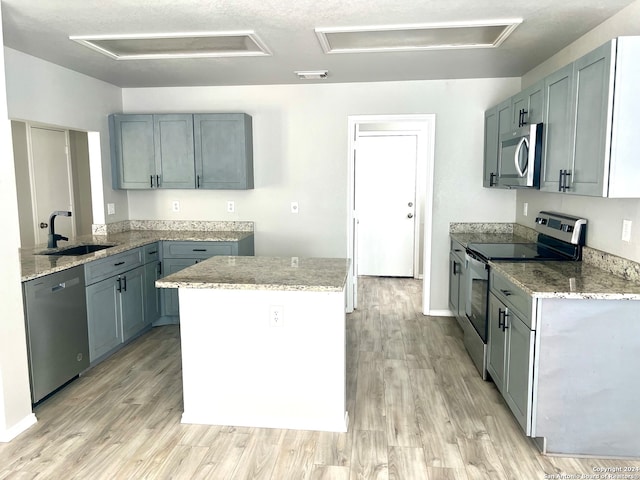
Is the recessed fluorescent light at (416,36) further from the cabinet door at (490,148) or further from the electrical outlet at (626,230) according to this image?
the electrical outlet at (626,230)

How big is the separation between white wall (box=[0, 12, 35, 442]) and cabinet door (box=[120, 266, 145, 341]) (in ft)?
3.91

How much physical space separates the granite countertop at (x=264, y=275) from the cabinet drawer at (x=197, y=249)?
1203 millimetres

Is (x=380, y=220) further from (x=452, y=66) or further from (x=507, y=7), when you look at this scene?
(x=507, y=7)

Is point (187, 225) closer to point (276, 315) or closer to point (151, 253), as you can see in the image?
point (151, 253)

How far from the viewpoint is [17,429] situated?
263 centimetres

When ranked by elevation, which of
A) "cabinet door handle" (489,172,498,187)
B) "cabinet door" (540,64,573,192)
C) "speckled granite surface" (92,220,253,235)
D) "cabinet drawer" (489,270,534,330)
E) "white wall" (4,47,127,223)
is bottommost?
"cabinet drawer" (489,270,534,330)

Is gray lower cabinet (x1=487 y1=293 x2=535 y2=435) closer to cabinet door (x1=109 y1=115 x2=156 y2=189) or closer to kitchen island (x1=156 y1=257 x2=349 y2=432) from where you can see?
kitchen island (x1=156 y1=257 x2=349 y2=432)

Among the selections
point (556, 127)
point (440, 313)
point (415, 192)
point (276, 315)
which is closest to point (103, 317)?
point (276, 315)

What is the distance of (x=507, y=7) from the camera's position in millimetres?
2574

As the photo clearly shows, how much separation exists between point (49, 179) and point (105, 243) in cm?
210

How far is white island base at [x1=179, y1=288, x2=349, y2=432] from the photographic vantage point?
260cm

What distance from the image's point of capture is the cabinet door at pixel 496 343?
9.21 feet

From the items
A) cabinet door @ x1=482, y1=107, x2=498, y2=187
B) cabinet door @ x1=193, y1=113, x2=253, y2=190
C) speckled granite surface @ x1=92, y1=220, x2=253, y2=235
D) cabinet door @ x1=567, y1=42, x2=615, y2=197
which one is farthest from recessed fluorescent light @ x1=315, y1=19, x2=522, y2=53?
speckled granite surface @ x1=92, y1=220, x2=253, y2=235

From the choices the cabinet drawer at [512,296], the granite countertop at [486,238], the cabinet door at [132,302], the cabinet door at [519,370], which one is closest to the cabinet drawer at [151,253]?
the cabinet door at [132,302]
